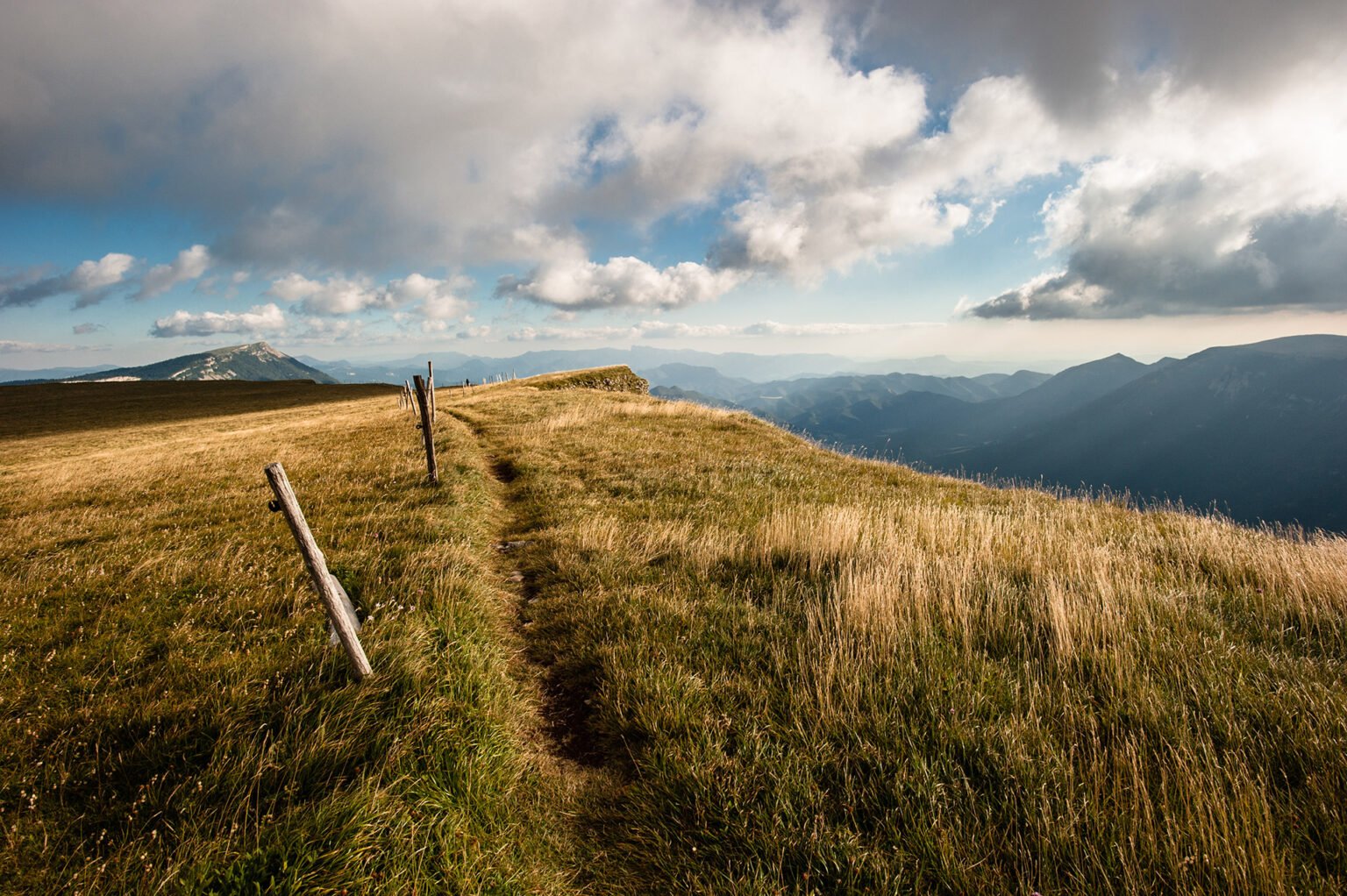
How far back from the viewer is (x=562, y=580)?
24.2 feet

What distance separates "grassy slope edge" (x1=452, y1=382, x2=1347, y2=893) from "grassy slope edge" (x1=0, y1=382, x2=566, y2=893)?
0.84 metres

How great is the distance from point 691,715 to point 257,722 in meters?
3.37

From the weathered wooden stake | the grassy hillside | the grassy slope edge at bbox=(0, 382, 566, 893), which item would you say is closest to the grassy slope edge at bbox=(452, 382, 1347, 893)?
the grassy hillside

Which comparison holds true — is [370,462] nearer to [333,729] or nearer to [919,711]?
[333,729]

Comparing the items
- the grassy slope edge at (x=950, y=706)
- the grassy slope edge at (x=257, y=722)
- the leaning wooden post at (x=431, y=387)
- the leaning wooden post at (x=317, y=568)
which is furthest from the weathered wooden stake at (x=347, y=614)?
the leaning wooden post at (x=431, y=387)

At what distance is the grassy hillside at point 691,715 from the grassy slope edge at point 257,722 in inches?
1.0

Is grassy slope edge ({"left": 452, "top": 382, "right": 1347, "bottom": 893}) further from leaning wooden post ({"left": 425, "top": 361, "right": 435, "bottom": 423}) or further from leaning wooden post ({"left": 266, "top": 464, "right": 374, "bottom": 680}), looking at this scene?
leaning wooden post ({"left": 425, "top": 361, "right": 435, "bottom": 423})

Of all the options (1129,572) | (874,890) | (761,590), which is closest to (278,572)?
(761,590)

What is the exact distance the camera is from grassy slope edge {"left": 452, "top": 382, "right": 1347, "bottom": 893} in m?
3.03

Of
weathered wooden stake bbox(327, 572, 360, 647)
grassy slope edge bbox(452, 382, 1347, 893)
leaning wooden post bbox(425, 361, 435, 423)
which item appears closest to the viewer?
grassy slope edge bbox(452, 382, 1347, 893)

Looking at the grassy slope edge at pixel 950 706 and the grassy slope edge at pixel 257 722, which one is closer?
the grassy slope edge at pixel 257 722

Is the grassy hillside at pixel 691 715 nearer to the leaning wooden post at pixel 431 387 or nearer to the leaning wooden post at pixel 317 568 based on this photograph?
the leaning wooden post at pixel 317 568

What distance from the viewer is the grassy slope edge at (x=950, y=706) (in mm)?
3025

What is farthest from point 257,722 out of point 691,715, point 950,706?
point 950,706
